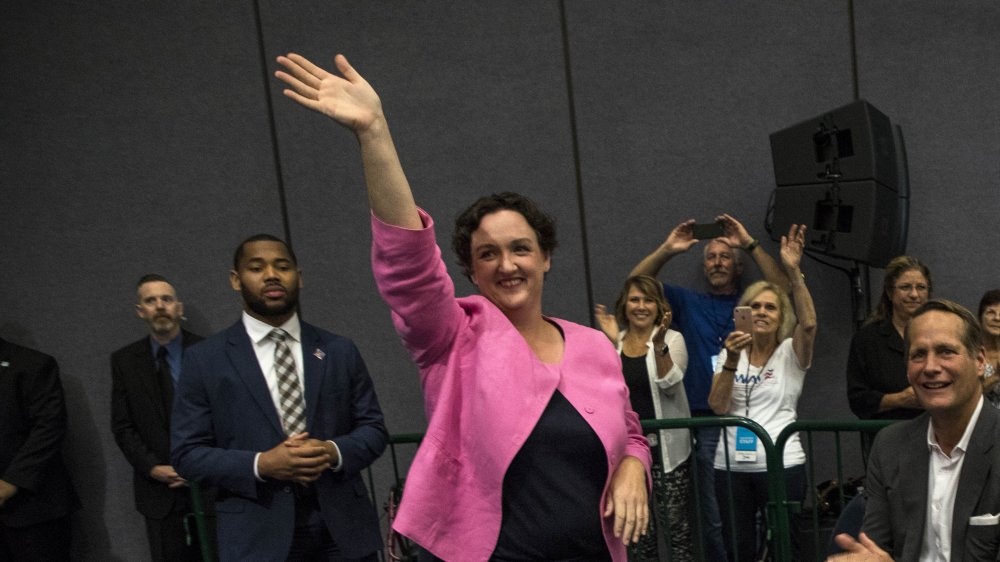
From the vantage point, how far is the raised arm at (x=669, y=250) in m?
4.68

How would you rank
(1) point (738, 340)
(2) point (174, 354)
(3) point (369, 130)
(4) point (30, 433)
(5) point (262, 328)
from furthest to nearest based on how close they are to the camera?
(2) point (174, 354)
(4) point (30, 433)
(1) point (738, 340)
(5) point (262, 328)
(3) point (369, 130)

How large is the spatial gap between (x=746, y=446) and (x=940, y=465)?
1.58 meters

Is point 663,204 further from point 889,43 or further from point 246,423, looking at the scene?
point 246,423

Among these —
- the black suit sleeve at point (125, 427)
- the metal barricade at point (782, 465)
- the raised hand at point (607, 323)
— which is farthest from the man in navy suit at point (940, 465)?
the black suit sleeve at point (125, 427)

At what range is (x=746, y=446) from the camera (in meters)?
3.88

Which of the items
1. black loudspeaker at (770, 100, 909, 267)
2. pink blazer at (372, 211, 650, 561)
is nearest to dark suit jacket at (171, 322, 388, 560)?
pink blazer at (372, 211, 650, 561)

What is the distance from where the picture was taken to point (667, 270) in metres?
5.09

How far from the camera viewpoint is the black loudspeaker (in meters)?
4.28

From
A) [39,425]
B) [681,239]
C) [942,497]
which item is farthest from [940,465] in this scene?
[39,425]

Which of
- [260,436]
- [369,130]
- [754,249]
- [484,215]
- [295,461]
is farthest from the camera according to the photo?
[754,249]

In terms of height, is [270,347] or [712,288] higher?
[270,347]

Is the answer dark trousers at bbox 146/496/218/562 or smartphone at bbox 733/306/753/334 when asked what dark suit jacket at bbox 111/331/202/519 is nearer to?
Answer: dark trousers at bbox 146/496/218/562

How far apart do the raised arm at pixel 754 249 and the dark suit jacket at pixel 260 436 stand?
2.24m

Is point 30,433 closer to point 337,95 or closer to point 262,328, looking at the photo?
point 262,328
